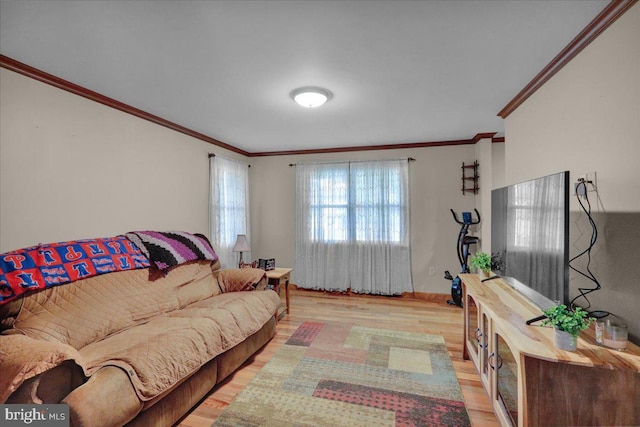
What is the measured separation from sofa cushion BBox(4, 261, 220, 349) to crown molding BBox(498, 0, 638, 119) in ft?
11.3

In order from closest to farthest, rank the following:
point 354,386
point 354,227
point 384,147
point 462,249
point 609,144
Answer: point 609,144 → point 354,386 → point 462,249 → point 384,147 → point 354,227

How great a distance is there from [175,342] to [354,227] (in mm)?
3204

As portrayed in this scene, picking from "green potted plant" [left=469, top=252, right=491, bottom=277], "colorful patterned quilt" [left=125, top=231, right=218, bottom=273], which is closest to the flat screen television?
"green potted plant" [left=469, top=252, right=491, bottom=277]

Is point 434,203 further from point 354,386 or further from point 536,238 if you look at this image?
point 354,386

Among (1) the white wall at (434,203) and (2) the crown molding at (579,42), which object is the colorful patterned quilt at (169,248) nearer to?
(1) the white wall at (434,203)

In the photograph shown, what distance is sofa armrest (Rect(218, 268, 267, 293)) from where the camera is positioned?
3.08 metres

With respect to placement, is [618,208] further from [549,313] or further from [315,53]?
[315,53]

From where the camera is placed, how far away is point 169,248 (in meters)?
2.80

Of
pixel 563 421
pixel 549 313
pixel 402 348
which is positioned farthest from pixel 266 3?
pixel 402 348

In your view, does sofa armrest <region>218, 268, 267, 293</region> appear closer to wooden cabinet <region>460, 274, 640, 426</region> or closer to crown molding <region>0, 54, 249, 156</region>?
crown molding <region>0, 54, 249, 156</region>

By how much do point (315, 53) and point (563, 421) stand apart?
2299mm

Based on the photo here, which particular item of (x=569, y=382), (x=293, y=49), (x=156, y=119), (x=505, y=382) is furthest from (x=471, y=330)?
(x=156, y=119)

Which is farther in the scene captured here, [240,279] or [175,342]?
[240,279]

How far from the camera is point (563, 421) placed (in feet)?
4.14
